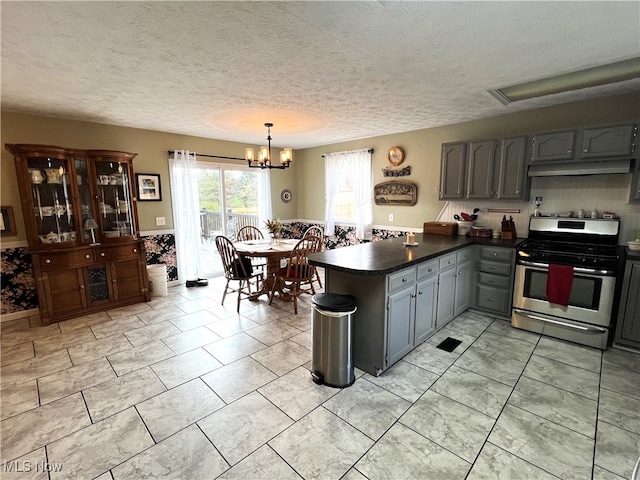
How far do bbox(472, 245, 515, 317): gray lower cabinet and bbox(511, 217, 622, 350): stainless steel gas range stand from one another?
111 millimetres

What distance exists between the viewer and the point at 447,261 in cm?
312

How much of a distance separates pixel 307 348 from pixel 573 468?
1.99m

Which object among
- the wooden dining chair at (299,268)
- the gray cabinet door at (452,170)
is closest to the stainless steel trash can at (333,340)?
the wooden dining chair at (299,268)

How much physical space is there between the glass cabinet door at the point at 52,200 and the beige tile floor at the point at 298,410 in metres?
1.18

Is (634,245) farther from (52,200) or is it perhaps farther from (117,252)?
(52,200)

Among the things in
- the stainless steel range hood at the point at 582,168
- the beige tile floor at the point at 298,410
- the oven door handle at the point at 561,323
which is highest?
the stainless steel range hood at the point at 582,168

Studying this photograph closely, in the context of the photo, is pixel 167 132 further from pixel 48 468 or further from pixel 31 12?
pixel 48 468

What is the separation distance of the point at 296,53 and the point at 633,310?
3651mm

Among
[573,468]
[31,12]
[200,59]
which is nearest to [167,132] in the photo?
[200,59]

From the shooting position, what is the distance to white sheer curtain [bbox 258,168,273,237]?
589 cm

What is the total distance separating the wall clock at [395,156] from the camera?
4.73 m

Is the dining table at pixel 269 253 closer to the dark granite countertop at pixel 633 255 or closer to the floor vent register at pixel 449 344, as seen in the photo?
the floor vent register at pixel 449 344

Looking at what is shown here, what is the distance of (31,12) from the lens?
1582 mm

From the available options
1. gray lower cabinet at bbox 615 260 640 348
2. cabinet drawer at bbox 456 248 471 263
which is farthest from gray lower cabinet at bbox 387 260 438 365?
gray lower cabinet at bbox 615 260 640 348
